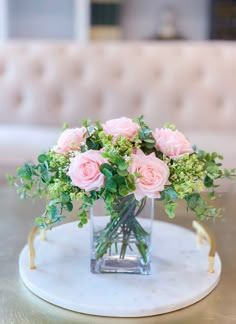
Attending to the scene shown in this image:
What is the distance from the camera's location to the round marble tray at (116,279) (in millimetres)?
719

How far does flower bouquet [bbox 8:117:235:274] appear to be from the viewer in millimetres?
705

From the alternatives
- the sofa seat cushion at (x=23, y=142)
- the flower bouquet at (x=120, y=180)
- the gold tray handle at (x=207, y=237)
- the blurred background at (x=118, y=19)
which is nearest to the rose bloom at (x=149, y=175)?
the flower bouquet at (x=120, y=180)

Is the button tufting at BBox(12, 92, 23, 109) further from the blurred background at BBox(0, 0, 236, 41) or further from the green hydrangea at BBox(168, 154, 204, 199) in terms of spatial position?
the blurred background at BBox(0, 0, 236, 41)

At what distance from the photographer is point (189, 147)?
776 millimetres

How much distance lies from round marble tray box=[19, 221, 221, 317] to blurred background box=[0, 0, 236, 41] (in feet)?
11.0

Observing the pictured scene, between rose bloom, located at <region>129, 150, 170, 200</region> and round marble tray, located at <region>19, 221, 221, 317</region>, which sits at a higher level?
rose bloom, located at <region>129, 150, 170, 200</region>

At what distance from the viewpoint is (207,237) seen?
0.94 m

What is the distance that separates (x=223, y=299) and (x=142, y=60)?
5.62ft

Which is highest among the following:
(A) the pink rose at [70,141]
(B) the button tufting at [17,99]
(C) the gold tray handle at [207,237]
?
(A) the pink rose at [70,141]

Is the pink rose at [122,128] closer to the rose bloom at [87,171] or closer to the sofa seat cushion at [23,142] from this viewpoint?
the rose bloom at [87,171]

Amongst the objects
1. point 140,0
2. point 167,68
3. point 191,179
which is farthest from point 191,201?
point 140,0

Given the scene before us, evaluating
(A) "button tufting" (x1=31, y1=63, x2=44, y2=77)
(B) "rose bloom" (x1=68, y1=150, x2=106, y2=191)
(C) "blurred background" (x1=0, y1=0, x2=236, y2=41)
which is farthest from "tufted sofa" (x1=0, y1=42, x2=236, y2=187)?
(C) "blurred background" (x1=0, y1=0, x2=236, y2=41)

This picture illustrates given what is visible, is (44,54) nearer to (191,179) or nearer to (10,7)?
(191,179)

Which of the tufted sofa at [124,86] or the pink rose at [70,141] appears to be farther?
the tufted sofa at [124,86]
